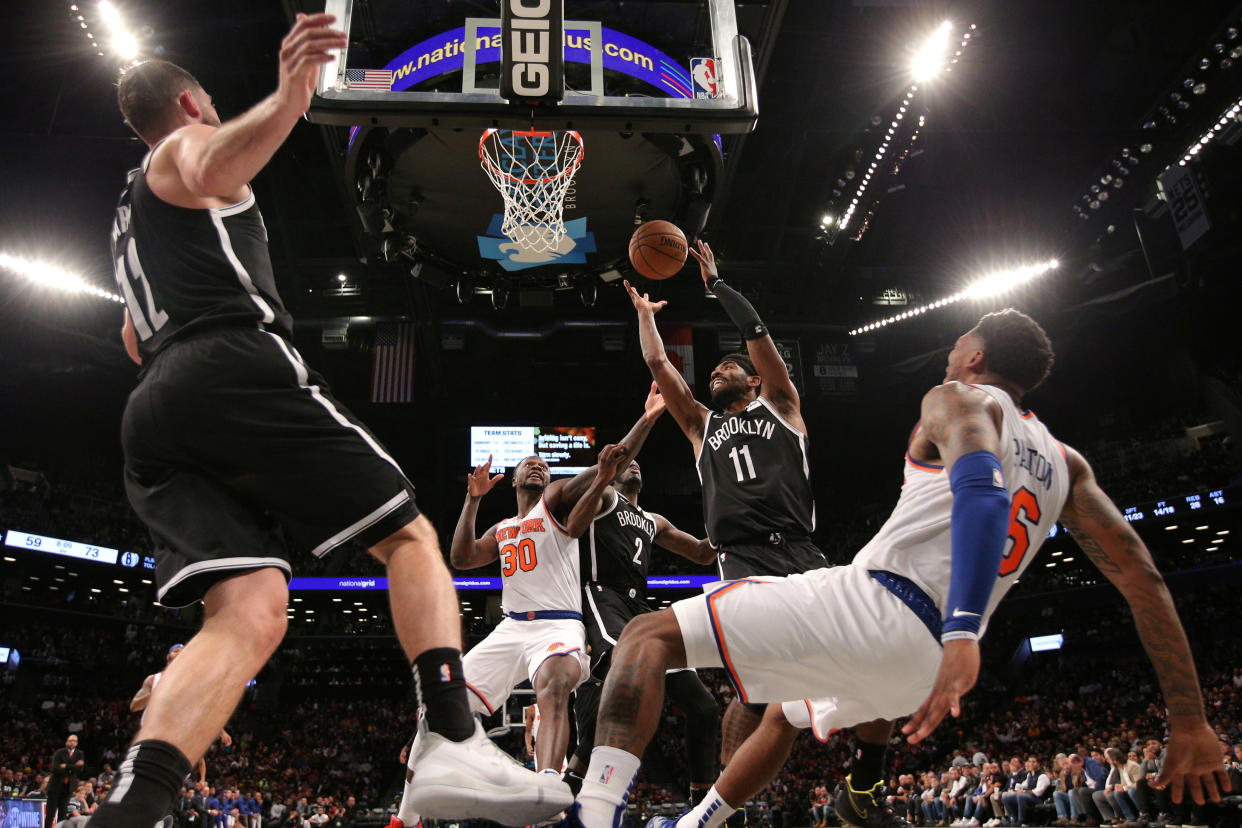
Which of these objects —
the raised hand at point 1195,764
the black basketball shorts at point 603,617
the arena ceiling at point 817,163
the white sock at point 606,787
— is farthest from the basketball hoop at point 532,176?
the raised hand at point 1195,764

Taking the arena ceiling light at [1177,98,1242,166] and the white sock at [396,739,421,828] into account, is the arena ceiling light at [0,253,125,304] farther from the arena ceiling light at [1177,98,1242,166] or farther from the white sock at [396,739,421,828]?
the arena ceiling light at [1177,98,1242,166]

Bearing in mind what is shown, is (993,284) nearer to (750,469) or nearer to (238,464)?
(750,469)

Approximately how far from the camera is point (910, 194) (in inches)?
681

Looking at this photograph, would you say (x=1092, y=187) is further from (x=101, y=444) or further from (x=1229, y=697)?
(x=101, y=444)

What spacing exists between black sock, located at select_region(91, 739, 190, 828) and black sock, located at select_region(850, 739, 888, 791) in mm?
2693

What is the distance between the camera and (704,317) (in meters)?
21.1

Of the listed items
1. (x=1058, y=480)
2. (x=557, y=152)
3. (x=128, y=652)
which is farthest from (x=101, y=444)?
(x=1058, y=480)

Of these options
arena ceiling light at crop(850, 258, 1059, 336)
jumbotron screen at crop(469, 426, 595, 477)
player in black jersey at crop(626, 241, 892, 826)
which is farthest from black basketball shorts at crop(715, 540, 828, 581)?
jumbotron screen at crop(469, 426, 595, 477)

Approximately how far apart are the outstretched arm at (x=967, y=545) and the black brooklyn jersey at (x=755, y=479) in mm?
1754

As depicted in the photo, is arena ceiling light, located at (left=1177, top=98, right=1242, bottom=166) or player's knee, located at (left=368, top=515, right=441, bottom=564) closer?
player's knee, located at (left=368, top=515, right=441, bottom=564)

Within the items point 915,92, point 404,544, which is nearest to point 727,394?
point 404,544

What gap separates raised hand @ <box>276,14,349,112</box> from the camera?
2117 mm

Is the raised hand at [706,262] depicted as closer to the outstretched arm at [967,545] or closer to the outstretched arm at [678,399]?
the outstretched arm at [678,399]

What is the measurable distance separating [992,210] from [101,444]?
25820mm
